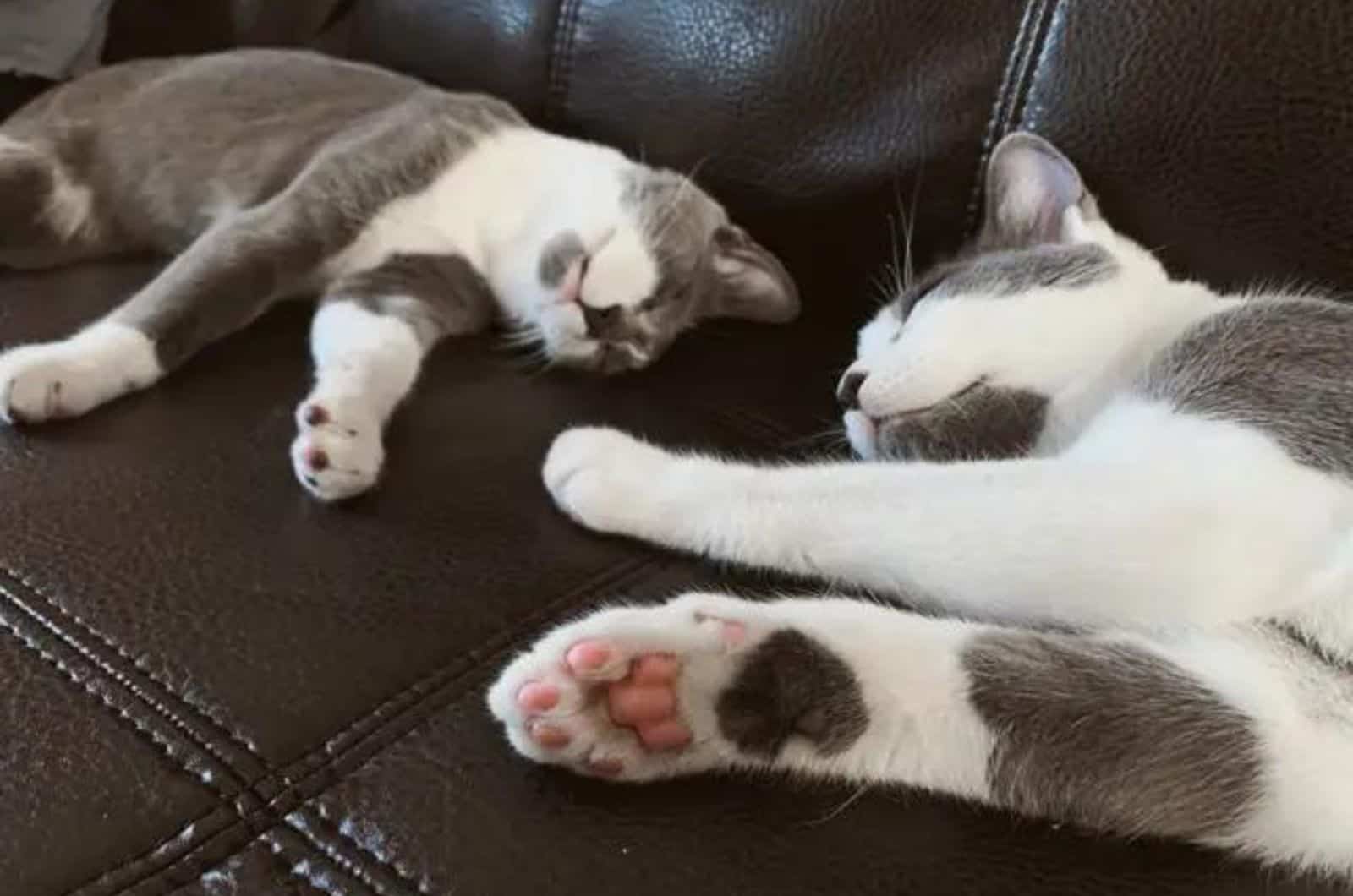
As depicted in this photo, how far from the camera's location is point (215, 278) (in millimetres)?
1333

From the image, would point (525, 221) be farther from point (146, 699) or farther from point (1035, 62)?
point (146, 699)

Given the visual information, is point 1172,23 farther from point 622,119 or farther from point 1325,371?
point 622,119

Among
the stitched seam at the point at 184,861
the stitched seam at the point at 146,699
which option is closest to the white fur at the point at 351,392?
the stitched seam at the point at 146,699

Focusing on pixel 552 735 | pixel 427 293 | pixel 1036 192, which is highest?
pixel 1036 192

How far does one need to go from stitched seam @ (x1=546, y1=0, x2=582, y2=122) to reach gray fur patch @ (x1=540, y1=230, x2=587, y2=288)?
Result: 174mm

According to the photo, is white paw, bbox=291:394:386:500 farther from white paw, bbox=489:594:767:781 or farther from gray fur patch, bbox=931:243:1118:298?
gray fur patch, bbox=931:243:1118:298

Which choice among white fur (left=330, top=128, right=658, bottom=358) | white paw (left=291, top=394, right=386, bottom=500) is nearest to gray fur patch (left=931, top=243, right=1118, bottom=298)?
white fur (left=330, top=128, right=658, bottom=358)

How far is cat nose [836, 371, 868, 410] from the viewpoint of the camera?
4.17 ft

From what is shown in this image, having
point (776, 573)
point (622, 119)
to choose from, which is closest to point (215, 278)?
point (622, 119)

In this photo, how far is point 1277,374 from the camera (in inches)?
41.9

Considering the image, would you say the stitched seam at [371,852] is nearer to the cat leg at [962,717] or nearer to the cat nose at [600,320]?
the cat leg at [962,717]

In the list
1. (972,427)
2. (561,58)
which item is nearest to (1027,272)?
(972,427)

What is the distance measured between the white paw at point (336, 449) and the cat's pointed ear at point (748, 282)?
1.47 ft

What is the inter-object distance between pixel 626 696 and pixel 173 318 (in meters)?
0.59
